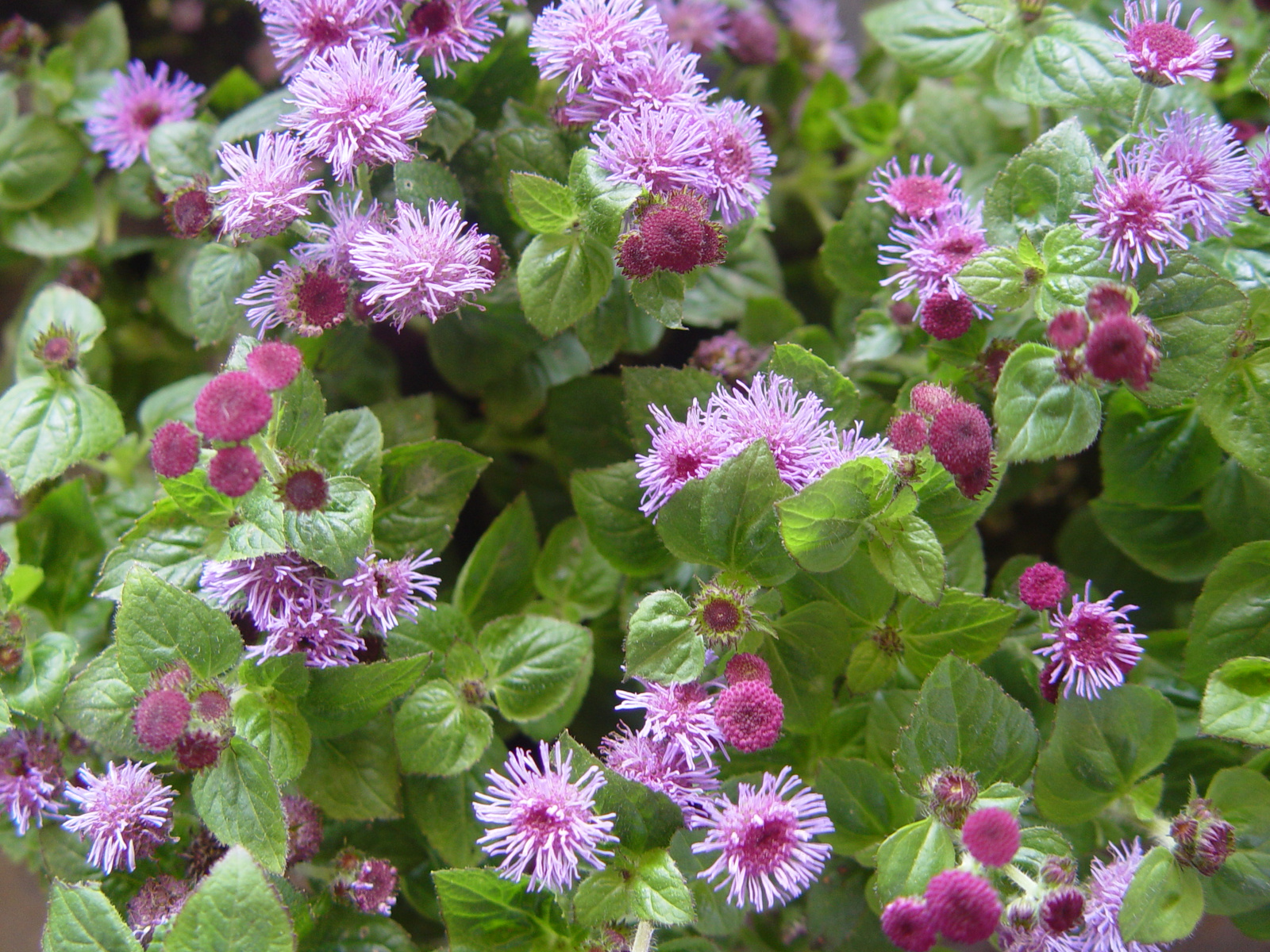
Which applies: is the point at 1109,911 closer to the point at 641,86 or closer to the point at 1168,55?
the point at 1168,55

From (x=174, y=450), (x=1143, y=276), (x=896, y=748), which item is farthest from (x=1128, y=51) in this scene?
(x=174, y=450)

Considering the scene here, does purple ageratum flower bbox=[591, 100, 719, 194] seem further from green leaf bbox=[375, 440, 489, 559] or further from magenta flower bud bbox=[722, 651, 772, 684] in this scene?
magenta flower bud bbox=[722, 651, 772, 684]

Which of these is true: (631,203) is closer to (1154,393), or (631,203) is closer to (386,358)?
(1154,393)

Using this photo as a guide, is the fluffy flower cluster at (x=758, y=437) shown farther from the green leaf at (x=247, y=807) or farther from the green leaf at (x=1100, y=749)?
the green leaf at (x=247, y=807)

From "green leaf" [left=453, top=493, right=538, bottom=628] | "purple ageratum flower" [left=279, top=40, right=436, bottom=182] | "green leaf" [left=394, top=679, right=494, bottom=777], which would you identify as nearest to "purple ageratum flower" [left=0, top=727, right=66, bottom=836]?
"green leaf" [left=394, top=679, right=494, bottom=777]

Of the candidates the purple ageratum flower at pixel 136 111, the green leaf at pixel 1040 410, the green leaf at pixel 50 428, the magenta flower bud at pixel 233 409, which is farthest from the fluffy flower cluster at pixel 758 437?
the purple ageratum flower at pixel 136 111
